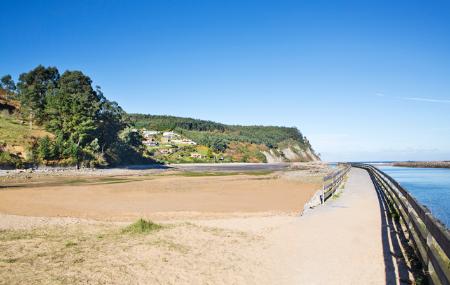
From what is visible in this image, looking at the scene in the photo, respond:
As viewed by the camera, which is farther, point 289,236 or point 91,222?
point 91,222

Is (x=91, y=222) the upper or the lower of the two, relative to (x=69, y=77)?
lower

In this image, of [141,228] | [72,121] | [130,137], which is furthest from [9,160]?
[141,228]

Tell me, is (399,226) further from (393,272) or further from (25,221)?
(25,221)

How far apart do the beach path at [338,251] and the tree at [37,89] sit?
77.6 m

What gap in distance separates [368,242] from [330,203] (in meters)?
A: 8.34

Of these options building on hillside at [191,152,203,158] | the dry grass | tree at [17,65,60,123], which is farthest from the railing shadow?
building on hillside at [191,152,203,158]

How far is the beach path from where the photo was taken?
6762mm

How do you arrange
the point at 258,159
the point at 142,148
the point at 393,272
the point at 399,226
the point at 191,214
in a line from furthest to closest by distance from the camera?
the point at 258,159 → the point at 142,148 → the point at 191,214 → the point at 399,226 → the point at 393,272

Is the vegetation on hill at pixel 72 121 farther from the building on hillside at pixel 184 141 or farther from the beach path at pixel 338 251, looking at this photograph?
the beach path at pixel 338 251

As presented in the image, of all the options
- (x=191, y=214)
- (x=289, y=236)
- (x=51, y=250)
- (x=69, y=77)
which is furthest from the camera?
(x=69, y=77)

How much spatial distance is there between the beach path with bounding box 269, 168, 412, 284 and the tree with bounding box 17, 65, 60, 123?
77.6 m

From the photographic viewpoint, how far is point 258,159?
158m

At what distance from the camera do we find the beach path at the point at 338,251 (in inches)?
266

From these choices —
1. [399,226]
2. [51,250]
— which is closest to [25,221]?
[51,250]
